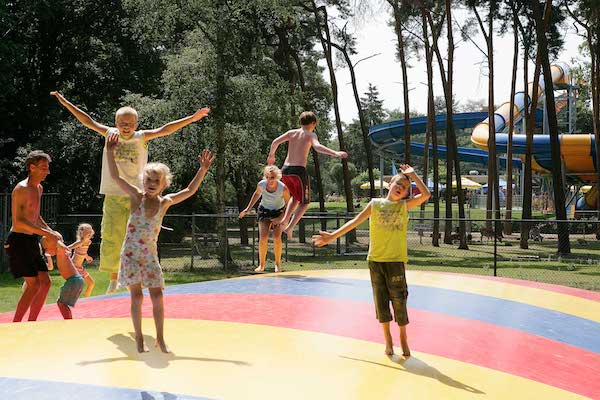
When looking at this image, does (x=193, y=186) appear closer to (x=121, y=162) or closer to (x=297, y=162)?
(x=121, y=162)

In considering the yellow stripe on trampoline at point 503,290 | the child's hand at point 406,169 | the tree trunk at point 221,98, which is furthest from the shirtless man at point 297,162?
the tree trunk at point 221,98

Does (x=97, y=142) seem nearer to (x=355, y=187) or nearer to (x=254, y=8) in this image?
(x=254, y=8)

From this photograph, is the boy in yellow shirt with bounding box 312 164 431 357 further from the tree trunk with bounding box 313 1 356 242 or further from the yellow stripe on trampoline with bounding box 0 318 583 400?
the tree trunk with bounding box 313 1 356 242

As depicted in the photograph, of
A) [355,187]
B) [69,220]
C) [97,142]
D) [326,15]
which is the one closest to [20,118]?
[97,142]

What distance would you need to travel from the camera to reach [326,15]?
2533 centimetres

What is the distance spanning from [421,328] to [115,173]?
124 inches

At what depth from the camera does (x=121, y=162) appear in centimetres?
523

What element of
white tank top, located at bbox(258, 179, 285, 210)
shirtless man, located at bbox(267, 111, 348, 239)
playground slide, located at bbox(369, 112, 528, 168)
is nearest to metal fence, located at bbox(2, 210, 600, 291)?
shirtless man, located at bbox(267, 111, 348, 239)

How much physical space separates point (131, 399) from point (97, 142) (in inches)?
696

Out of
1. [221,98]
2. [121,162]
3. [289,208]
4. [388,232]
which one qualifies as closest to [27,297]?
[121,162]

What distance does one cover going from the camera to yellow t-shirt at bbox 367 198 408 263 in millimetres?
4727

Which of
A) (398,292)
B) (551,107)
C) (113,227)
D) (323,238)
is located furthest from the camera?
(551,107)

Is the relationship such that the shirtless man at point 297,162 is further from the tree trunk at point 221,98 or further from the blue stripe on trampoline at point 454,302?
the tree trunk at point 221,98

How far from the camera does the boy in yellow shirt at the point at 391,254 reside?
470cm
